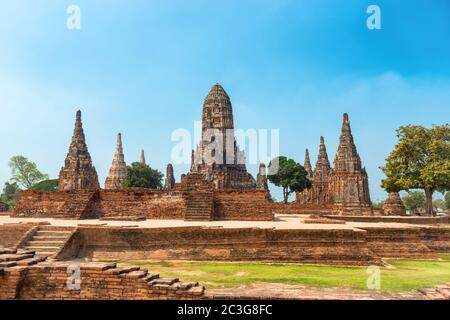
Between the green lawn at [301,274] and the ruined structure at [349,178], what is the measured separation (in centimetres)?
2501

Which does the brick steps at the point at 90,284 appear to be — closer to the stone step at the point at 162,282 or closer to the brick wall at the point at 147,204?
the stone step at the point at 162,282

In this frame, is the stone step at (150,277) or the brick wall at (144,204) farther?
the brick wall at (144,204)

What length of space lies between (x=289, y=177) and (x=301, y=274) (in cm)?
3695

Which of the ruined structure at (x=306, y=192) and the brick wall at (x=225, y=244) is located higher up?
the ruined structure at (x=306, y=192)

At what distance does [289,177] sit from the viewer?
46.3 metres

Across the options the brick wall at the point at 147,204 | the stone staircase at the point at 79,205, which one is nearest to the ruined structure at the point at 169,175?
the brick wall at the point at 147,204

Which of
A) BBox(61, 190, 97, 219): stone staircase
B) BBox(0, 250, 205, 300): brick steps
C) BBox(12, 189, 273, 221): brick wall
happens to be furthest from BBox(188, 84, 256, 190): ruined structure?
BBox(0, 250, 205, 300): brick steps

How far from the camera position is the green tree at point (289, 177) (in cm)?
4569

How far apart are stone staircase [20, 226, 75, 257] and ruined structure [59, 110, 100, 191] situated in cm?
2720

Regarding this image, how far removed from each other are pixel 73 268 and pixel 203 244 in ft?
18.6

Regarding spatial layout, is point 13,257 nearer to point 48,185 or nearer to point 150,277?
point 150,277
